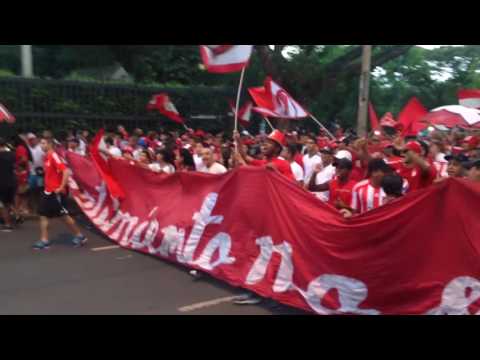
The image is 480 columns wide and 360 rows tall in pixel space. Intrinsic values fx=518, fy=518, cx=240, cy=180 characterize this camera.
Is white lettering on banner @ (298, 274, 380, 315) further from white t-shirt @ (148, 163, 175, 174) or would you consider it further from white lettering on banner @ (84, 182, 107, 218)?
white lettering on banner @ (84, 182, 107, 218)

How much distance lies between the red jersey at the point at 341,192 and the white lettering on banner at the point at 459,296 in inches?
61.6

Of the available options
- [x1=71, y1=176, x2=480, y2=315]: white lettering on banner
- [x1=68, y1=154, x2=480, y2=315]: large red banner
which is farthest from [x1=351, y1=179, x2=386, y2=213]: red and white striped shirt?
[x1=71, y1=176, x2=480, y2=315]: white lettering on banner

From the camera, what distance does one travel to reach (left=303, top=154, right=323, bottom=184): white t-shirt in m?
8.27

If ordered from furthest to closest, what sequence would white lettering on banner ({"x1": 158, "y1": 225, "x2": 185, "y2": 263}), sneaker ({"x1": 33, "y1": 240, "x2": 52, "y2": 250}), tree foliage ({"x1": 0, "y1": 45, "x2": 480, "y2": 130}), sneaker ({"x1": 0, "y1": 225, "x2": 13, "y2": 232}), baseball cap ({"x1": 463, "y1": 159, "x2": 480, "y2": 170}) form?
tree foliage ({"x1": 0, "y1": 45, "x2": 480, "y2": 130}) < sneaker ({"x1": 0, "y1": 225, "x2": 13, "y2": 232}) < sneaker ({"x1": 33, "y1": 240, "x2": 52, "y2": 250}) < white lettering on banner ({"x1": 158, "y1": 225, "x2": 185, "y2": 263}) < baseball cap ({"x1": 463, "y1": 159, "x2": 480, "y2": 170})

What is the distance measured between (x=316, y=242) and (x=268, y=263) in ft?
2.50

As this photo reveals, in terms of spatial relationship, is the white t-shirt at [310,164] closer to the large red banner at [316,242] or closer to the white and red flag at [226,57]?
the white and red flag at [226,57]

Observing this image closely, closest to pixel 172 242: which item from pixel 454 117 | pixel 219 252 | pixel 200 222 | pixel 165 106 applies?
pixel 200 222

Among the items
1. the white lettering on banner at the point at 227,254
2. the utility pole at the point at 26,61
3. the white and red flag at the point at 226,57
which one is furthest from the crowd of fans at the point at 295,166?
the utility pole at the point at 26,61

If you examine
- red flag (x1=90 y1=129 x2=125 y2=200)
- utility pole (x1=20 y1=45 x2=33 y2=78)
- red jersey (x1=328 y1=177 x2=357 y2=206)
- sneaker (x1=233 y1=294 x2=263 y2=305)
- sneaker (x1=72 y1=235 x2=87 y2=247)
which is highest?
utility pole (x1=20 y1=45 x2=33 y2=78)

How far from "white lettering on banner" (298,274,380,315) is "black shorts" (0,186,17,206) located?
6471 mm

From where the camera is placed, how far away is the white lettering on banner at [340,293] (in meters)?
4.52

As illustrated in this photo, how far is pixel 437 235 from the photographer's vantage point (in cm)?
415
